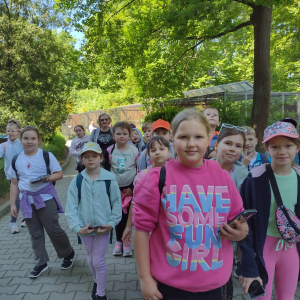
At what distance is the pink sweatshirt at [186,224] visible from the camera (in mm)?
→ 1508

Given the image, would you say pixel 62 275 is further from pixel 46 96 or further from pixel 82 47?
pixel 46 96

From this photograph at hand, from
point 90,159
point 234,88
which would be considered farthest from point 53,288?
point 234,88

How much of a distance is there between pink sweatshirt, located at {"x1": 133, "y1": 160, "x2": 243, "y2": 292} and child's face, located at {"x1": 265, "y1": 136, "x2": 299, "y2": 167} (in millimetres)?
758

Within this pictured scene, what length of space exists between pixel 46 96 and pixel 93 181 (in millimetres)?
13344

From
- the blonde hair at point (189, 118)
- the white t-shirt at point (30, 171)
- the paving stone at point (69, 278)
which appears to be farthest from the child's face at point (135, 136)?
the blonde hair at point (189, 118)

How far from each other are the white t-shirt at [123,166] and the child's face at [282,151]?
7.81 feet

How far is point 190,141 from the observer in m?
1.53

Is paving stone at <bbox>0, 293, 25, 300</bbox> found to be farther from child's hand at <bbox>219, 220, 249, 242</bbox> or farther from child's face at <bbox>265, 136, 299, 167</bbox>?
child's face at <bbox>265, 136, 299, 167</bbox>

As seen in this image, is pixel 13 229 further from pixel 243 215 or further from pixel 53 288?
pixel 243 215

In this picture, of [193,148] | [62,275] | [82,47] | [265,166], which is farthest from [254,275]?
[82,47]

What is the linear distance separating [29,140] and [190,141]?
271 centimetres

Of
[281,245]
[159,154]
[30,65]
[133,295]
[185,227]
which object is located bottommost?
[133,295]

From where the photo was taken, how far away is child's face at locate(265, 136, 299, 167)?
211cm

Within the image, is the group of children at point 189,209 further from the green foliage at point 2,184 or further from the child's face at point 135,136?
the green foliage at point 2,184
